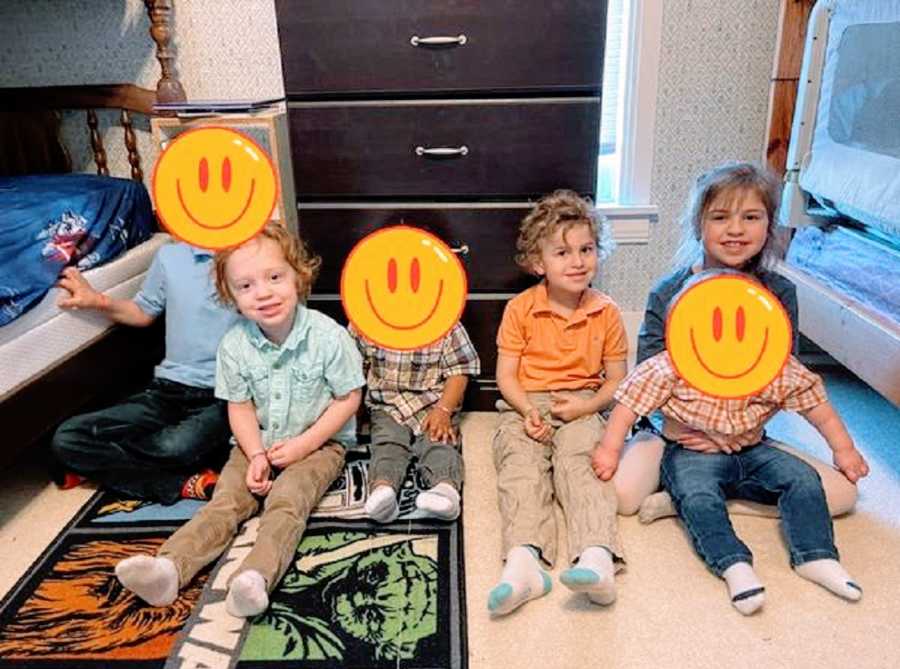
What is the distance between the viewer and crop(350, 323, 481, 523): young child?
1.40 metres

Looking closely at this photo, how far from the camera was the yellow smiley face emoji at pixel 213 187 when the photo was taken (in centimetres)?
94

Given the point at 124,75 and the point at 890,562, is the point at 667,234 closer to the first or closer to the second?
the point at 890,562

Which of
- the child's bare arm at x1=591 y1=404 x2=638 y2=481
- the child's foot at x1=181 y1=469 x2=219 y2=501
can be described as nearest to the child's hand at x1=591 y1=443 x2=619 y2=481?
the child's bare arm at x1=591 y1=404 x2=638 y2=481

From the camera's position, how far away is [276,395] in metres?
1.35

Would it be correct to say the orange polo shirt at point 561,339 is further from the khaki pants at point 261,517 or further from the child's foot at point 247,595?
the child's foot at point 247,595

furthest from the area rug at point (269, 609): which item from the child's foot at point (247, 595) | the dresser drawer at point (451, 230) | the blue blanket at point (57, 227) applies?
the dresser drawer at point (451, 230)

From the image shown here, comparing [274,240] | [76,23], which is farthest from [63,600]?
[76,23]

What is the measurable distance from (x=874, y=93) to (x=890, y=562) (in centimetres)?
96

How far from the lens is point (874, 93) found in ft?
5.08

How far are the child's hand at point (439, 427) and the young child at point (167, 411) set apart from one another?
1.33 ft

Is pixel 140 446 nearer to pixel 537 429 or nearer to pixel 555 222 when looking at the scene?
pixel 537 429

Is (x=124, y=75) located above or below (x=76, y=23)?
below

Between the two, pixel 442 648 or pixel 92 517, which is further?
pixel 92 517

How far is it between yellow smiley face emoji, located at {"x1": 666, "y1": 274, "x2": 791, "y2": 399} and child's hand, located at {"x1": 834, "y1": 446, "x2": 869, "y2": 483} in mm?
376
